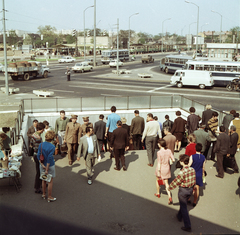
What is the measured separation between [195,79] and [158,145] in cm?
→ 2533

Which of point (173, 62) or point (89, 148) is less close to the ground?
point (173, 62)

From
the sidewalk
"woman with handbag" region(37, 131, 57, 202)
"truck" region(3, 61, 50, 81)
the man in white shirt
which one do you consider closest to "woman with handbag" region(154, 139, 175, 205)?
the sidewalk

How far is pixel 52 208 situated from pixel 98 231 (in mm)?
1424

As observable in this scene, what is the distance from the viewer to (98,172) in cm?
947

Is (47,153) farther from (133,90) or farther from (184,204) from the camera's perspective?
(133,90)

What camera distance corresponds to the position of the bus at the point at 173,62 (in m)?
41.1

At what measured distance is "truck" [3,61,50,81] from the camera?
35.0m

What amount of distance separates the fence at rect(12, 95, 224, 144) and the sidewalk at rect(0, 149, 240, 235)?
285 inches

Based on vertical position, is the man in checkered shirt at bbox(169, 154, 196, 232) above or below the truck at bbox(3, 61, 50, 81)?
below

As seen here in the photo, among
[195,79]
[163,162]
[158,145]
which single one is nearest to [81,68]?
[195,79]

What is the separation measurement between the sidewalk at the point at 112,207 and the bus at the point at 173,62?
33.2m

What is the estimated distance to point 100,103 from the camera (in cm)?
1728

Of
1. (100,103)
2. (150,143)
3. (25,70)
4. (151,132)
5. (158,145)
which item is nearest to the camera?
(158,145)

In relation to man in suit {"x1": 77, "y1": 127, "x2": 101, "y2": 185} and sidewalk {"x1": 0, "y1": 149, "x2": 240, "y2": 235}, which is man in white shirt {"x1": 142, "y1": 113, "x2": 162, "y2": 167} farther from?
man in suit {"x1": 77, "y1": 127, "x2": 101, "y2": 185}
